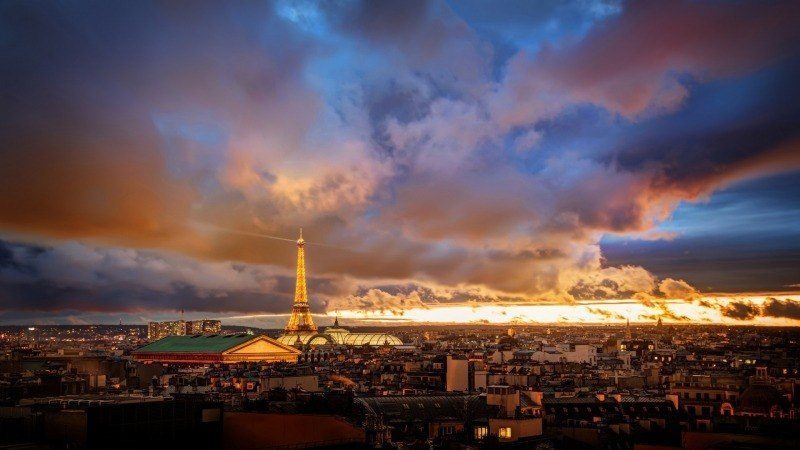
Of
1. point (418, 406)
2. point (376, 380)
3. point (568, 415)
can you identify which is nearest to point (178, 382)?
point (376, 380)

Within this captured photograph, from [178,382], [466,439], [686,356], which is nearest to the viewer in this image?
[466,439]

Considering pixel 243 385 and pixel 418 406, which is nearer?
pixel 418 406

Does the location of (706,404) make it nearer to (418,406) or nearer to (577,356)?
(418,406)

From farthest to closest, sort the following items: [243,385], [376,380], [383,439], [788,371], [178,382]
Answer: [788,371] < [376,380] < [178,382] < [243,385] < [383,439]

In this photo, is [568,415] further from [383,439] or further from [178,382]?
[178,382]

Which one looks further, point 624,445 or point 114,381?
point 114,381

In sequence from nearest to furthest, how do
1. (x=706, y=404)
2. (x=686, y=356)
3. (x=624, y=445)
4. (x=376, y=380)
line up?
(x=624, y=445), (x=706, y=404), (x=376, y=380), (x=686, y=356)

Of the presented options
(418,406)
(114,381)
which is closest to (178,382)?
(114,381)

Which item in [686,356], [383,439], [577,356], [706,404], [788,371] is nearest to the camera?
[383,439]
